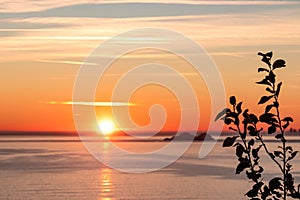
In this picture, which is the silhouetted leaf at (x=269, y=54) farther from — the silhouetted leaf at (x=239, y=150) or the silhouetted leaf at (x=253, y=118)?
the silhouetted leaf at (x=239, y=150)

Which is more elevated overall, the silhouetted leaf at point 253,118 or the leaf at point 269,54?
the leaf at point 269,54

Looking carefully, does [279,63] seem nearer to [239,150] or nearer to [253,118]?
[253,118]

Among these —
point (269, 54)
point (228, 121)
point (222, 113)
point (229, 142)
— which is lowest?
point (229, 142)

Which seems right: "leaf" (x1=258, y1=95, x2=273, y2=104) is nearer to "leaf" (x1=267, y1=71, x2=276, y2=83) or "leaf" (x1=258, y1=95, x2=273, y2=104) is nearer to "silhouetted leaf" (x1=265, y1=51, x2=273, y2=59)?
"leaf" (x1=267, y1=71, x2=276, y2=83)

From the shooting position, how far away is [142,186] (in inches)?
3398

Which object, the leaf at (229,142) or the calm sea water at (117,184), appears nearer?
the leaf at (229,142)

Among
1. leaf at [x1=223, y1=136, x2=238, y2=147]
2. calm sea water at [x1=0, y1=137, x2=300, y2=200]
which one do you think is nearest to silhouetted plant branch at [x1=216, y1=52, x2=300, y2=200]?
leaf at [x1=223, y1=136, x2=238, y2=147]

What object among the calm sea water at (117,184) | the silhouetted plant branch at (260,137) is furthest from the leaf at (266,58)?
the calm sea water at (117,184)

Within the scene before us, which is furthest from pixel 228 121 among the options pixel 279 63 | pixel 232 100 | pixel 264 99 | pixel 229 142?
pixel 279 63

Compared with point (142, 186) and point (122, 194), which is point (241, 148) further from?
point (142, 186)

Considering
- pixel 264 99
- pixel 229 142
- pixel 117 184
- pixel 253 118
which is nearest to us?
pixel 264 99

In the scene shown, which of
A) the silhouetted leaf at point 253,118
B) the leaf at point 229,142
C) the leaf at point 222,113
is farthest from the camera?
the silhouetted leaf at point 253,118

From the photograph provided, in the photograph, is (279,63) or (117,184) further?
(117,184)

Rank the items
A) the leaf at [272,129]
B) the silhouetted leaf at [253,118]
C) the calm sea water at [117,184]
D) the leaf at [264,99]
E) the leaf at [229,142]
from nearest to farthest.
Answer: the leaf at [264,99]
the leaf at [229,142]
the leaf at [272,129]
the silhouetted leaf at [253,118]
the calm sea water at [117,184]
